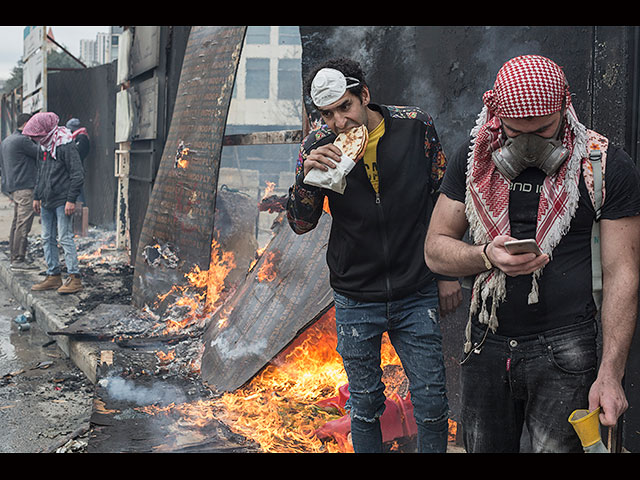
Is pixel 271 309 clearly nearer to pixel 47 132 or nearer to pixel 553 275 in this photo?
pixel 553 275

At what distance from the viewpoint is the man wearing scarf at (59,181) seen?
25.8 feet

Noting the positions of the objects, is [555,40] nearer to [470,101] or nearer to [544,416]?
[470,101]

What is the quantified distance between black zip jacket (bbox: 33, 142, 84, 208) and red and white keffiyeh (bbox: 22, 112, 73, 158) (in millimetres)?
69

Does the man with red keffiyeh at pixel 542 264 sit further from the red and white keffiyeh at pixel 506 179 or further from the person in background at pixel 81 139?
the person in background at pixel 81 139

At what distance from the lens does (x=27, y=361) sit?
6.30 m

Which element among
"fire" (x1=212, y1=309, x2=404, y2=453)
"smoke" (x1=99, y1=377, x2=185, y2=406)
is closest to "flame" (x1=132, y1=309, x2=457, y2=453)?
Answer: "fire" (x1=212, y1=309, x2=404, y2=453)

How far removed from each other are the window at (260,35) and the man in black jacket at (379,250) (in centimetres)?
4427

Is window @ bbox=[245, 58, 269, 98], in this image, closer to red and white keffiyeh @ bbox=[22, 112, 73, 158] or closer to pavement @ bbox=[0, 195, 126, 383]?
pavement @ bbox=[0, 195, 126, 383]

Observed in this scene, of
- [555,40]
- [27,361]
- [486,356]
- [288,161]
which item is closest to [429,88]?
[555,40]

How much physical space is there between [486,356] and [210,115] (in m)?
4.61

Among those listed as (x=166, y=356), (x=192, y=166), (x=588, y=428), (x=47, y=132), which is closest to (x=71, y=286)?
(x=47, y=132)

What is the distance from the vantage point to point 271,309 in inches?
196

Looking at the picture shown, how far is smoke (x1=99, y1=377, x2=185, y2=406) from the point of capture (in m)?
4.61

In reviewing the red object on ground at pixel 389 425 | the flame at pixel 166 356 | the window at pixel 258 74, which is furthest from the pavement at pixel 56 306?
the window at pixel 258 74
